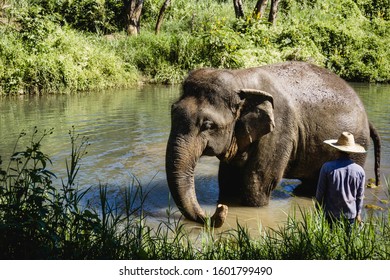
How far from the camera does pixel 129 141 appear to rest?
1162cm

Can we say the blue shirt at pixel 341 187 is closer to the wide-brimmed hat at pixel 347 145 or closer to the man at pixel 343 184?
the man at pixel 343 184

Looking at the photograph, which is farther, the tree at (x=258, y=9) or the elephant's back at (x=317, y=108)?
the tree at (x=258, y=9)

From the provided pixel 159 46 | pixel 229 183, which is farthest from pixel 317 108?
pixel 159 46

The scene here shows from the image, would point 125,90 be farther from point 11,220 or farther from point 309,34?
point 11,220

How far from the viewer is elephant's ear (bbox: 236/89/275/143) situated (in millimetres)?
6859

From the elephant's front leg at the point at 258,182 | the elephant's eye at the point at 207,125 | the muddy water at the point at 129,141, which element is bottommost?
the muddy water at the point at 129,141

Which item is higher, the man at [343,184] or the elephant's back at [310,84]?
the elephant's back at [310,84]

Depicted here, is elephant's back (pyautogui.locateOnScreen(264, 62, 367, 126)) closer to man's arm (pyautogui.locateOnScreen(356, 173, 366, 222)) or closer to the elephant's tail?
the elephant's tail

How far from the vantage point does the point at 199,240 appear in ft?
20.2

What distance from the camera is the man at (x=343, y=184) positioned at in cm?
532

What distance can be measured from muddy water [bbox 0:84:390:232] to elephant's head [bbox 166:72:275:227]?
489mm

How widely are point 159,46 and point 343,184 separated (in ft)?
59.8

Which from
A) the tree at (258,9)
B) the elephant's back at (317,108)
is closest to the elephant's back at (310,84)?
the elephant's back at (317,108)
